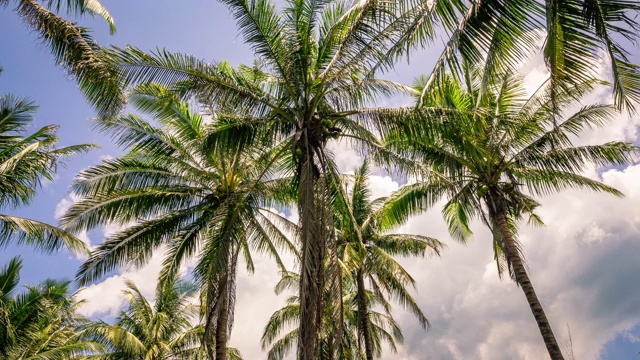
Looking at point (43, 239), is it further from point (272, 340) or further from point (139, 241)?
point (272, 340)

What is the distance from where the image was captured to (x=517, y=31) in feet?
20.4

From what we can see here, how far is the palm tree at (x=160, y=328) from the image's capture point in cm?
2009

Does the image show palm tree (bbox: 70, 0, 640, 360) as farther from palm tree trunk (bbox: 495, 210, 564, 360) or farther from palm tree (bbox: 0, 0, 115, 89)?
palm tree trunk (bbox: 495, 210, 564, 360)

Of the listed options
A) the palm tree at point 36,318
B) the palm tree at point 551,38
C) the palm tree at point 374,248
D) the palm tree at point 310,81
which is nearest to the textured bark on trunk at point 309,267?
the palm tree at point 310,81

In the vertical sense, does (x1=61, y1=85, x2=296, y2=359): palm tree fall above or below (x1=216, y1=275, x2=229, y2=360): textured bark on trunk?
above

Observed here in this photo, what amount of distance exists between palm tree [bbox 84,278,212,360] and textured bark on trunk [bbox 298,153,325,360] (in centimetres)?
1254

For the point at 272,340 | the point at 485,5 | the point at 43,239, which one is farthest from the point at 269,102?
the point at 272,340

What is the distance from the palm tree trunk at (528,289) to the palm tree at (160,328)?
1289cm

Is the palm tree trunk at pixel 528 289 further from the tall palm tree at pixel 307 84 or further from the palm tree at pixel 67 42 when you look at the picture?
the palm tree at pixel 67 42

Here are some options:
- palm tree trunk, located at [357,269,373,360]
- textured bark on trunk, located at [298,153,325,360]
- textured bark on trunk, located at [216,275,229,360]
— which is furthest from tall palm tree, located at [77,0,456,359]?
palm tree trunk, located at [357,269,373,360]

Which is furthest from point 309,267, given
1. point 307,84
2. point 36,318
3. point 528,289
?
point 36,318

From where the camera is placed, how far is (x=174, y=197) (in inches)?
508

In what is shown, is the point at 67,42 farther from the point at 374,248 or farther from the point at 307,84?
the point at 374,248

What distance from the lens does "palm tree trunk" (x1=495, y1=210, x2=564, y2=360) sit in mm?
11281
